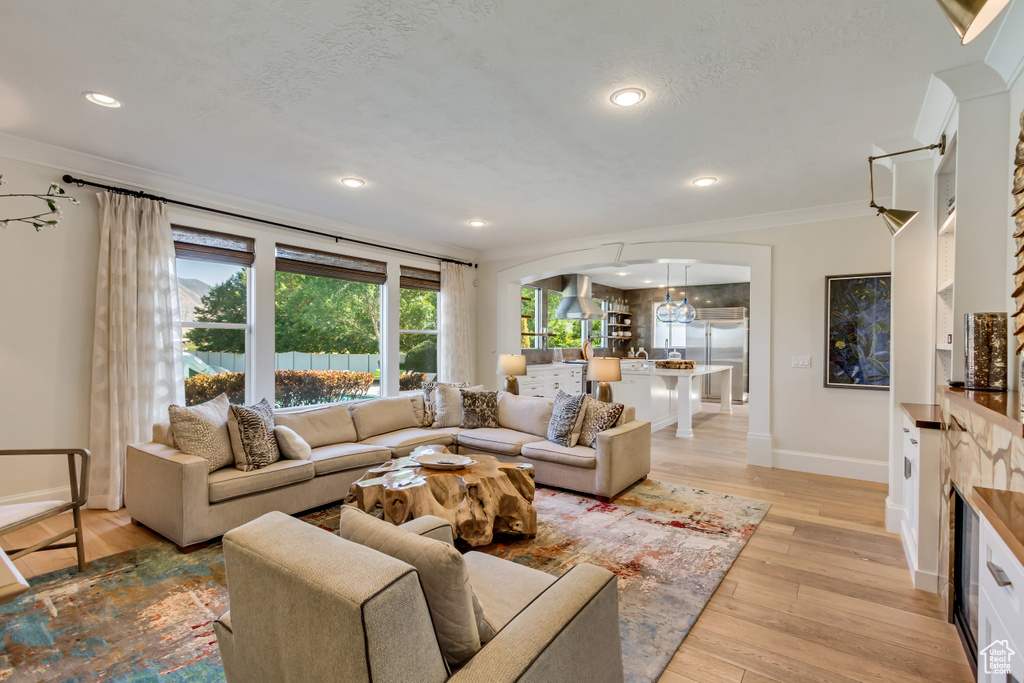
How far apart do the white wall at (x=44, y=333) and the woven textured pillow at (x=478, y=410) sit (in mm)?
3020

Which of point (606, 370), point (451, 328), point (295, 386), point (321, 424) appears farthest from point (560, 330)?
point (321, 424)

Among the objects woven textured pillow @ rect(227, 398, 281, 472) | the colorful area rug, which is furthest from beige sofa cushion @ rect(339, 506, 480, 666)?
woven textured pillow @ rect(227, 398, 281, 472)

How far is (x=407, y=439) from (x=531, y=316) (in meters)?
5.04

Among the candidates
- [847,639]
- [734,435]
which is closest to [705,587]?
[847,639]

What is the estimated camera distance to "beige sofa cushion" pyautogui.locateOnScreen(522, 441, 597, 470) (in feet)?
12.9

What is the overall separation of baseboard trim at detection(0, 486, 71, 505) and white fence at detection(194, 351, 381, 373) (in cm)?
135

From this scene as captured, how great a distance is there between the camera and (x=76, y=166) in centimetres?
355

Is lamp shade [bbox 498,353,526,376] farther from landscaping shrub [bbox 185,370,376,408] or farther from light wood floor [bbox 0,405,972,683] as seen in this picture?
Result: light wood floor [bbox 0,405,972,683]

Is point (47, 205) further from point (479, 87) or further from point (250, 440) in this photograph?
point (479, 87)

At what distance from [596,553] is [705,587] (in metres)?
0.64

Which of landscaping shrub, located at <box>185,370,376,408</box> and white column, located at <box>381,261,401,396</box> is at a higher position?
white column, located at <box>381,261,401,396</box>

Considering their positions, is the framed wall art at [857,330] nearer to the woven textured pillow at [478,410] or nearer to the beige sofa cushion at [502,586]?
the woven textured pillow at [478,410]

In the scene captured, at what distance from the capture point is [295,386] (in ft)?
16.5

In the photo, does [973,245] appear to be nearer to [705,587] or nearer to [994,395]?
[994,395]
